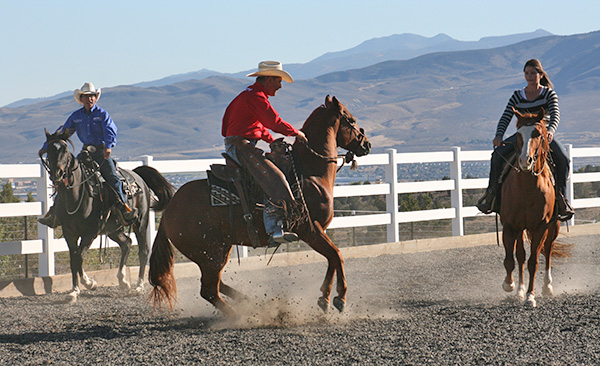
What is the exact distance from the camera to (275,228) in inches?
292

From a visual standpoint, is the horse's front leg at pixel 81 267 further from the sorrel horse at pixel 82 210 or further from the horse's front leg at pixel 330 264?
the horse's front leg at pixel 330 264

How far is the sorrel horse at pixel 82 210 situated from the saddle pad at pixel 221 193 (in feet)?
8.69

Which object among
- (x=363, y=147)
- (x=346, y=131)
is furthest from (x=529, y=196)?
(x=346, y=131)

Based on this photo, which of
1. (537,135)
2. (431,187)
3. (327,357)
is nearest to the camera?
(327,357)

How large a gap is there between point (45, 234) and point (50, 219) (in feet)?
1.95

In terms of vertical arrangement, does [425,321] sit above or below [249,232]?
below

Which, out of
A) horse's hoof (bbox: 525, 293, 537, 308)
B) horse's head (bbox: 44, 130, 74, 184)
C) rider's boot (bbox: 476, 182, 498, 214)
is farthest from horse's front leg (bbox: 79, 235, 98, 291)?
horse's hoof (bbox: 525, 293, 537, 308)

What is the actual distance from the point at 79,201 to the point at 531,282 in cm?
537

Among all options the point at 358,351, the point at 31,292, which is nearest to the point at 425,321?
the point at 358,351

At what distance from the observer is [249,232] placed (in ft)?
24.9

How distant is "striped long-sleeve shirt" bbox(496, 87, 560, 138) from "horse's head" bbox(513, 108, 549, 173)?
1.08 ft

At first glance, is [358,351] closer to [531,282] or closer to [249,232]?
[249,232]

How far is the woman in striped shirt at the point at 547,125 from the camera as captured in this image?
28.6 ft

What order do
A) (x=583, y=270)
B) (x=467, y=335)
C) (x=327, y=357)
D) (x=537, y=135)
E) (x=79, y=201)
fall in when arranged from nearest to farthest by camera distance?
1. (x=327, y=357)
2. (x=467, y=335)
3. (x=537, y=135)
4. (x=79, y=201)
5. (x=583, y=270)
